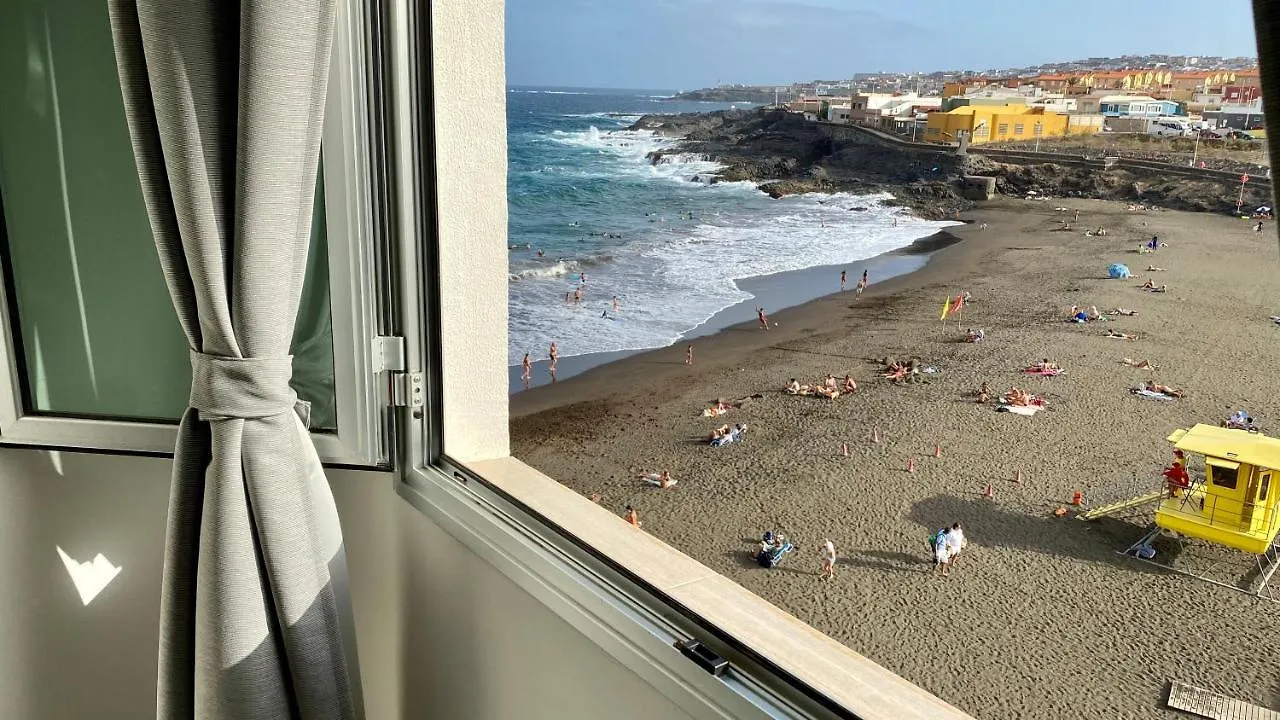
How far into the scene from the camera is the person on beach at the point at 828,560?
45.8 inches

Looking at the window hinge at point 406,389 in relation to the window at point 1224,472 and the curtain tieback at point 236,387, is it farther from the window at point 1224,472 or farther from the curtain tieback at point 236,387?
the window at point 1224,472

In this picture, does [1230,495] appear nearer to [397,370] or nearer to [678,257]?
[678,257]

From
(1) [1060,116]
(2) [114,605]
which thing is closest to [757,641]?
(1) [1060,116]

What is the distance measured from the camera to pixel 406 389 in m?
1.68

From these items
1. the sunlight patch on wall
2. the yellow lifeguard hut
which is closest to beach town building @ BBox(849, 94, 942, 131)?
the yellow lifeguard hut

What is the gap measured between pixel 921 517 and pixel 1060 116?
52cm

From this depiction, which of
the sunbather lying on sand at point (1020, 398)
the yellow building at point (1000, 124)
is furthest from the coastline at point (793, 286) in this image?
the sunbather lying on sand at point (1020, 398)

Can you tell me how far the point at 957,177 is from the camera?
1213mm

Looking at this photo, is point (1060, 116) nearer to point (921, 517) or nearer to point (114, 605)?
point (921, 517)

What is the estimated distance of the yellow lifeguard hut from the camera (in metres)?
0.83

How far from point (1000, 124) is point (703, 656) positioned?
768 mm

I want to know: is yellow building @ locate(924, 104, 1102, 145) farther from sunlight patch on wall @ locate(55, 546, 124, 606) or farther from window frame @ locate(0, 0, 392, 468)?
sunlight patch on wall @ locate(55, 546, 124, 606)

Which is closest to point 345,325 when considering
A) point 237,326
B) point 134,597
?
point 237,326

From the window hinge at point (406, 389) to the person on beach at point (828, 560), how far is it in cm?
84
